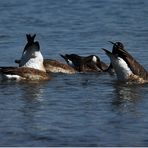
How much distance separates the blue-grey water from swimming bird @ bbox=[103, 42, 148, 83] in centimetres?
29

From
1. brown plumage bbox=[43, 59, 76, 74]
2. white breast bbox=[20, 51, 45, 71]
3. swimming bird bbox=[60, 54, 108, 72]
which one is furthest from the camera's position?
swimming bird bbox=[60, 54, 108, 72]

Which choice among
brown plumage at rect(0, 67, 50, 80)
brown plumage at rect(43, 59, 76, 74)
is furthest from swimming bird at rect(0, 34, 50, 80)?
brown plumage at rect(43, 59, 76, 74)

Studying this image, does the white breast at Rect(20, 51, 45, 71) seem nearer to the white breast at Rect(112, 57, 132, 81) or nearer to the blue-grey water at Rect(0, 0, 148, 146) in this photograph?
the blue-grey water at Rect(0, 0, 148, 146)

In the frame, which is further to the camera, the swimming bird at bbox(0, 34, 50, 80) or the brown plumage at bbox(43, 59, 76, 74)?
the brown plumage at bbox(43, 59, 76, 74)

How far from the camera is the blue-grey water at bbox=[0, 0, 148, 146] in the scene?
10727 mm

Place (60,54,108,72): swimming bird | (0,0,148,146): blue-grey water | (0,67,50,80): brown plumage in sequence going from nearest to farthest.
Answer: (0,0,148,146): blue-grey water < (0,67,50,80): brown plumage < (60,54,108,72): swimming bird

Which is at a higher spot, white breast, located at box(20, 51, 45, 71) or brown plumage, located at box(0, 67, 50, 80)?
white breast, located at box(20, 51, 45, 71)

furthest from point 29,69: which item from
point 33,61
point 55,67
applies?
point 55,67

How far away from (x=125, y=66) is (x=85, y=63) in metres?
2.61

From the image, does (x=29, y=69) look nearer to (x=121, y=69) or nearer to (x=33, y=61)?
(x=33, y=61)

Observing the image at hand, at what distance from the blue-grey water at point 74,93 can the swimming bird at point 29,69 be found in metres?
0.24

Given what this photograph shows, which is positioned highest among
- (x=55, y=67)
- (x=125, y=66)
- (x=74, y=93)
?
(x=125, y=66)

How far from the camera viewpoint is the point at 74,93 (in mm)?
14328

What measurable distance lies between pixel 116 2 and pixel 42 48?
35.7 feet
